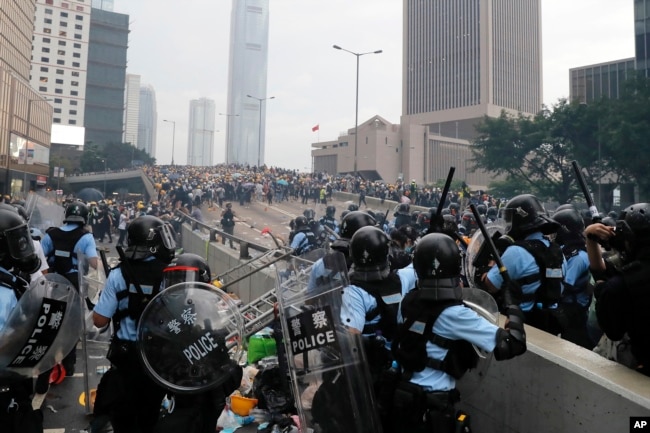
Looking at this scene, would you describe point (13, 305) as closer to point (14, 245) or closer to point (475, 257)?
point (14, 245)

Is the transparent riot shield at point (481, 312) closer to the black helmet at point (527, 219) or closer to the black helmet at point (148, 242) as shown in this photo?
the black helmet at point (527, 219)

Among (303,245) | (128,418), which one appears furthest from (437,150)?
(128,418)

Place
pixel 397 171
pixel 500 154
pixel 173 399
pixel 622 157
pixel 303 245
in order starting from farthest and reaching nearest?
pixel 397 171
pixel 500 154
pixel 622 157
pixel 303 245
pixel 173 399

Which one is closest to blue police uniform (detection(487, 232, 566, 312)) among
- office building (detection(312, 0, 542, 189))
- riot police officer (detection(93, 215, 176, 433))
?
riot police officer (detection(93, 215, 176, 433))

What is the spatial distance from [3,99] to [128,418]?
158 ft

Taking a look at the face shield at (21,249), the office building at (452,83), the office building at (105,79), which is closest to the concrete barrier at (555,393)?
the face shield at (21,249)

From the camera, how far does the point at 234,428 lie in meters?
4.66

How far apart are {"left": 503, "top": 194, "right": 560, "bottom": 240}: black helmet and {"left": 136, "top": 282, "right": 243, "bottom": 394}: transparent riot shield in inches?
90.5

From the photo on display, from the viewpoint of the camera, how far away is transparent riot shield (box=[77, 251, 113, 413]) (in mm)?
4441

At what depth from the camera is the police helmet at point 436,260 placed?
2.82 meters

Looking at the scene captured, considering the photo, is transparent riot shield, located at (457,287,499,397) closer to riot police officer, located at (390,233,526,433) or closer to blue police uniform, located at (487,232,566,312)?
riot police officer, located at (390,233,526,433)

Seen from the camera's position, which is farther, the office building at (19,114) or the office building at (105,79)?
the office building at (105,79)

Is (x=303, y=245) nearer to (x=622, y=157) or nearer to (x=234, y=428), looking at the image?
(x=234, y=428)

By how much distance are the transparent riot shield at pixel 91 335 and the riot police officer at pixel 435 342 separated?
2600 mm
